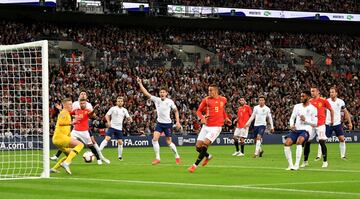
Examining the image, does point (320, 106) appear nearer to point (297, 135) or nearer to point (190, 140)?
point (297, 135)

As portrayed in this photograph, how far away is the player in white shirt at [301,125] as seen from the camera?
23.1 m

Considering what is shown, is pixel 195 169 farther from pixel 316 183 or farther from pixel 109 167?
pixel 316 183

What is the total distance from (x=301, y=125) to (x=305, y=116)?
296 millimetres

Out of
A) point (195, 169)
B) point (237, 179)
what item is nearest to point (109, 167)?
point (195, 169)

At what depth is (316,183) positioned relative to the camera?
17938mm

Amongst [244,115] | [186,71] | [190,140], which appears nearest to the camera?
[244,115]

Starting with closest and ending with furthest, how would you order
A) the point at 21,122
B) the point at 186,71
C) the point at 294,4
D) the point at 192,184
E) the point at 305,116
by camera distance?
the point at 192,184, the point at 305,116, the point at 21,122, the point at 186,71, the point at 294,4

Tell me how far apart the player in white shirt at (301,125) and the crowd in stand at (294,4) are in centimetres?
4166

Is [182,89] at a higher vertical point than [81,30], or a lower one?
lower

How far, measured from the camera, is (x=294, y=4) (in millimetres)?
70938

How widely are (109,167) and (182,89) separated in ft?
107

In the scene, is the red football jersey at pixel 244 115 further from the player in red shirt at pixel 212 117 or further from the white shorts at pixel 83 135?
the player in red shirt at pixel 212 117

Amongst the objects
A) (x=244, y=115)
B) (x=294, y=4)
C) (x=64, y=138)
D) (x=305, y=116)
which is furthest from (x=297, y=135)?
(x=294, y=4)

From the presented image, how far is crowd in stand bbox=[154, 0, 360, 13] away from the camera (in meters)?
66.9
